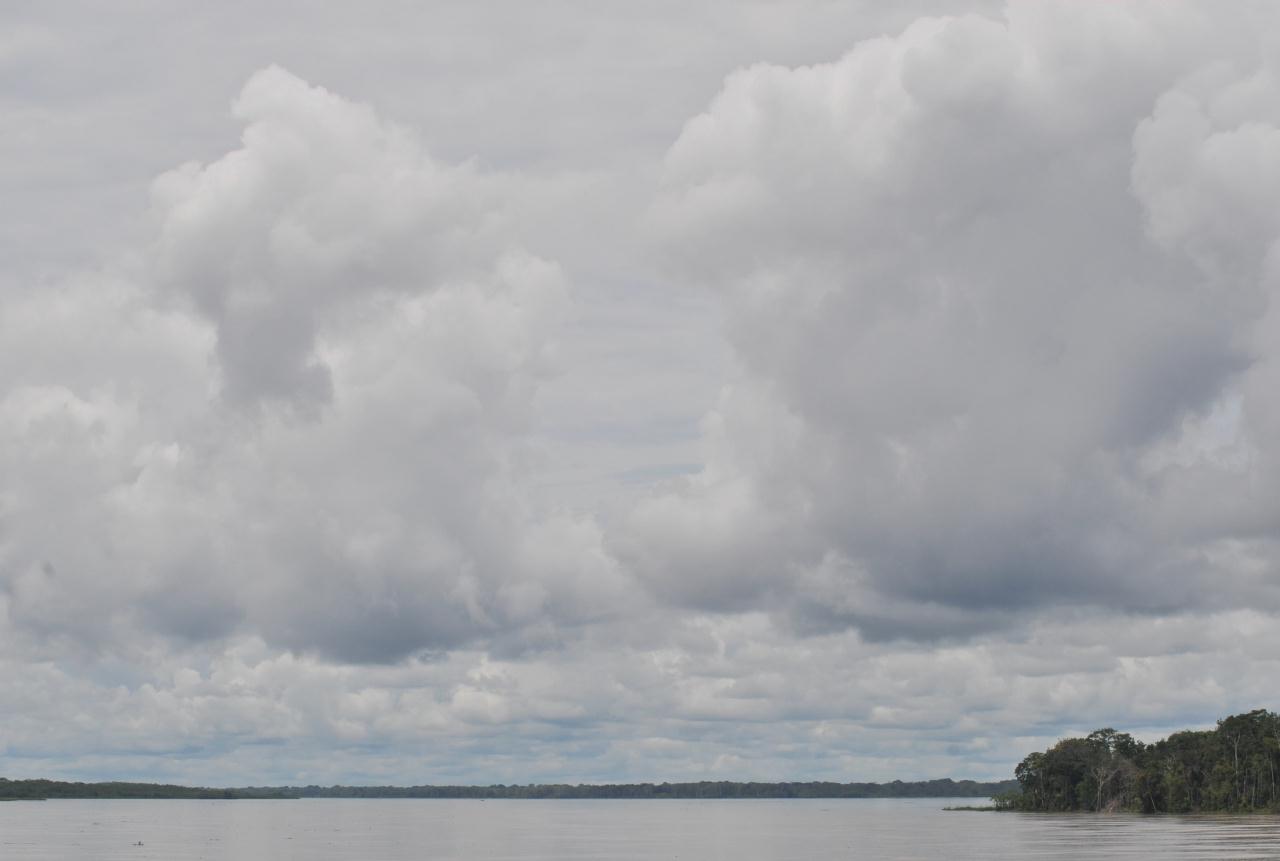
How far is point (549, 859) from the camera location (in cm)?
14712

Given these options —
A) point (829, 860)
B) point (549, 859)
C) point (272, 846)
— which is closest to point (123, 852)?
point (272, 846)

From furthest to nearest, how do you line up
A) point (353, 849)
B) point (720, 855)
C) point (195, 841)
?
point (195, 841) → point (353, 849) → point (720, 855)

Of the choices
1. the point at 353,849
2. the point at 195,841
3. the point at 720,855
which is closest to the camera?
the point at 720,855

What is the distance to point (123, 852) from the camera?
160875 millimetres

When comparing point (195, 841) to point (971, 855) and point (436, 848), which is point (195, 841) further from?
point (971, 855)

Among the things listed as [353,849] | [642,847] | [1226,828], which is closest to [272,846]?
[353,849]

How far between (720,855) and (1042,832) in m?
62.0

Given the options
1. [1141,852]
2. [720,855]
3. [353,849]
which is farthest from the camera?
[353,849]

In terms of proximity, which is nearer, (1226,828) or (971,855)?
(971,855)

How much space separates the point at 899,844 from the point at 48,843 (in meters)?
108

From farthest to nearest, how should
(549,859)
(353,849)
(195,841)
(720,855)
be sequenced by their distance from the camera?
1. (195,841)
2. (353,849)
3. (720,855)
4. (549,859)

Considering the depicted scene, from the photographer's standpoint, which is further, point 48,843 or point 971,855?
point 48,843

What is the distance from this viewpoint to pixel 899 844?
177m

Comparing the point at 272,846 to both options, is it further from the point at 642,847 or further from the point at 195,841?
the point at 642,847
